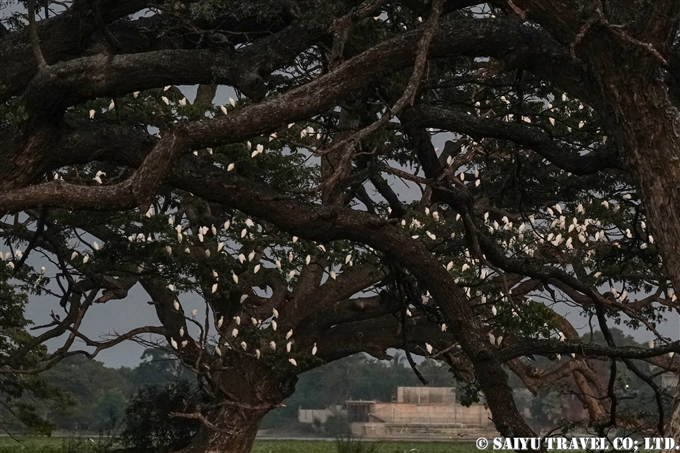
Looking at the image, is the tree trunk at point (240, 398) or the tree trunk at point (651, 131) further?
the tree trunk at point (240, 398)

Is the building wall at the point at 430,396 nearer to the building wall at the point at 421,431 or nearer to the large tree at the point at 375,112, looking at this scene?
the building wall at the point at 421,431

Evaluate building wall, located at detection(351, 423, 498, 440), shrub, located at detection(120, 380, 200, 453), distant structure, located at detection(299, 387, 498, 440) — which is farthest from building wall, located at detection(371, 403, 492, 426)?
shrub, located at detection(120, 380, 200, 453)

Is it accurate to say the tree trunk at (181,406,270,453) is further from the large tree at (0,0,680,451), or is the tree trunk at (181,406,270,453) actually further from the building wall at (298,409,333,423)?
the building wall at (298,409,333,423)

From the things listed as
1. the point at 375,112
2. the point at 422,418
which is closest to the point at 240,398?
the point at 375,112

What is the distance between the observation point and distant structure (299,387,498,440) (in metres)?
57.4

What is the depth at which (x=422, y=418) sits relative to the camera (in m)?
61.7

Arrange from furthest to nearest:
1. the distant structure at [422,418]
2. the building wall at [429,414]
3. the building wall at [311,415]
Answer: the building wall at [311,415], the building wall at [429,414], the distant structure at [422,418]

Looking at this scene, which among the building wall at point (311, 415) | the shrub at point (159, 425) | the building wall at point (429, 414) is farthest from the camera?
the building wall at point (311, 415)

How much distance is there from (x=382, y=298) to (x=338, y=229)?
2.25 metres

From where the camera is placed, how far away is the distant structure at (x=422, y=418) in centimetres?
5738

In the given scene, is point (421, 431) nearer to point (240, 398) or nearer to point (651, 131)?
point (240, 398)

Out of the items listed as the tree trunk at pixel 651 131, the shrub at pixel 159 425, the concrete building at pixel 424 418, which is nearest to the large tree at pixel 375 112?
the tree trunk at pixel 651 131

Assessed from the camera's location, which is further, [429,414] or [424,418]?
[429,414]

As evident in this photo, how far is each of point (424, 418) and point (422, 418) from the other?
244 mm
